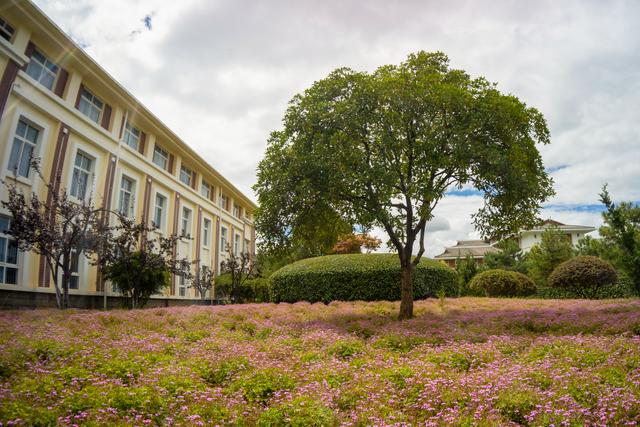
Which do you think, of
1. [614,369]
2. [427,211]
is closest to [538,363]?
[614,369]

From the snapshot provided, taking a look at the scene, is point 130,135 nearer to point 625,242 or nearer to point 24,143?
point 24,143

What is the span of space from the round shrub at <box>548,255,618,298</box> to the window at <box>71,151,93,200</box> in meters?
23.8

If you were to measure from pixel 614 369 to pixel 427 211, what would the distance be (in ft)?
19.4

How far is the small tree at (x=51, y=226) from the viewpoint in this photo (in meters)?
12.6

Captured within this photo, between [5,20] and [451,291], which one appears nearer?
[5,20]

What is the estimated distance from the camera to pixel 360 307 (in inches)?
617

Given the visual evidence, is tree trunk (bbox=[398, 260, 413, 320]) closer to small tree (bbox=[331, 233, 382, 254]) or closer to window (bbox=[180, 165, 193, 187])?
window (bbox=[180, 165, 193, 187])

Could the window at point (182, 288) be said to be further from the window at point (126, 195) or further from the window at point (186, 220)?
the window at point (126, 195)

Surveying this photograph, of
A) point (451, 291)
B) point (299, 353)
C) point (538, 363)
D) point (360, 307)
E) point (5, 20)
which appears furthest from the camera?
point (451, 291)

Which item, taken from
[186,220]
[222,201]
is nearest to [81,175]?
[186,220]

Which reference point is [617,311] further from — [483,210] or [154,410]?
[154,410]

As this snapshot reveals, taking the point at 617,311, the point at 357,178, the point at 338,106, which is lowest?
the point at 617,311

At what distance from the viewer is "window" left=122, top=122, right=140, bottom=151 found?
21578mm

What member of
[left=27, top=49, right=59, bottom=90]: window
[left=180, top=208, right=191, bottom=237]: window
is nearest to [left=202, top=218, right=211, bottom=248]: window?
[left=180, top=208, right=191, bottom=237]: window
